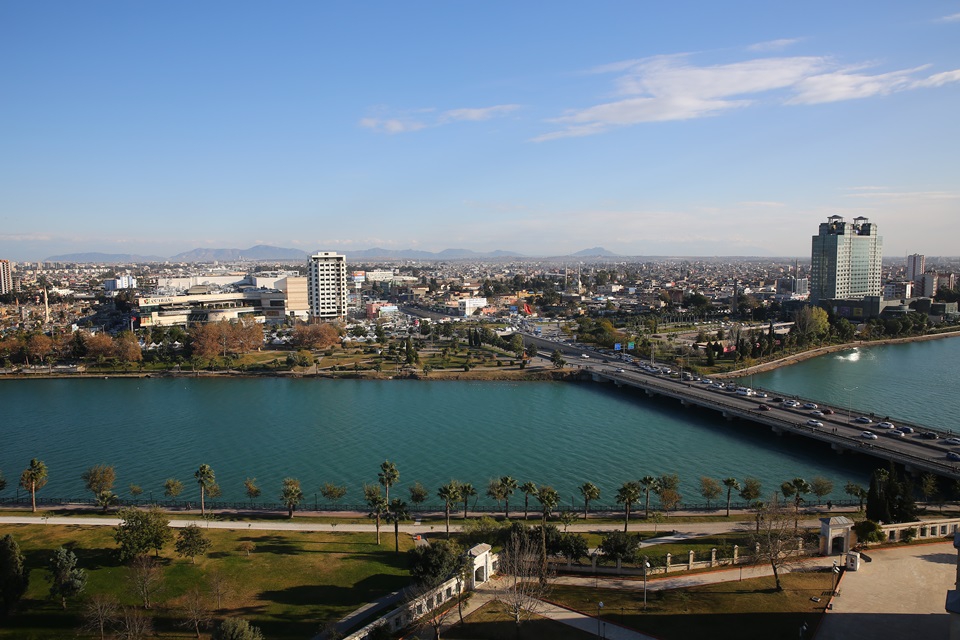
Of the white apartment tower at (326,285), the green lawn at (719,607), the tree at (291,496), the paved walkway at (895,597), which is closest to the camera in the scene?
the paved walkway at (895,597)

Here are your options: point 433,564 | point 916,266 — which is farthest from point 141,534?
point 916,266

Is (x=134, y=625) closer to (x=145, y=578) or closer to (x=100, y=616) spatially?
(x=100, y=616)

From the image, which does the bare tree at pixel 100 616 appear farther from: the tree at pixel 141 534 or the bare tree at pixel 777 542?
the bare tree at pixel 777 542

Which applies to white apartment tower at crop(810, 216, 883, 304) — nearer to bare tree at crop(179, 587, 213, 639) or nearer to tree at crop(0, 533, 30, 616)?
bare tree at crop(179, 587, 213, 639)

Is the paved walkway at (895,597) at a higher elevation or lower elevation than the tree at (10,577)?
lower

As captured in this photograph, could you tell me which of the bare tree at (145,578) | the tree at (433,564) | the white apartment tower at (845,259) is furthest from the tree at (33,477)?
the white apartment tower at (845,259)

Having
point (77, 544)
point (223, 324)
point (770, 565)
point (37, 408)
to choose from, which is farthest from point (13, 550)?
point (223, 324)

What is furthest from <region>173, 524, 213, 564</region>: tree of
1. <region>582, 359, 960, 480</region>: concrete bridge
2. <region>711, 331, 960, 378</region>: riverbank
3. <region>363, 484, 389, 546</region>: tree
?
<region>711, 331, 960, 378</region>: riverbank

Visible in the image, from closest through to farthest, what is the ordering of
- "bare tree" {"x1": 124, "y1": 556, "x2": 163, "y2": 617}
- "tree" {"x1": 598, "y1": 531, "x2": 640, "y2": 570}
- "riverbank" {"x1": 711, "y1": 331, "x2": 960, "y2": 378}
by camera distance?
"bare tree" {"x1": 124, "y1": 556, "x2": 163, "y2": 617}
"tree" {"x1": 598, "y1": 531, "x2": 640, "y2": 570}
"riverbank" {"x1": 711, "y1": 331, "x2": 960, "y2": 378}
